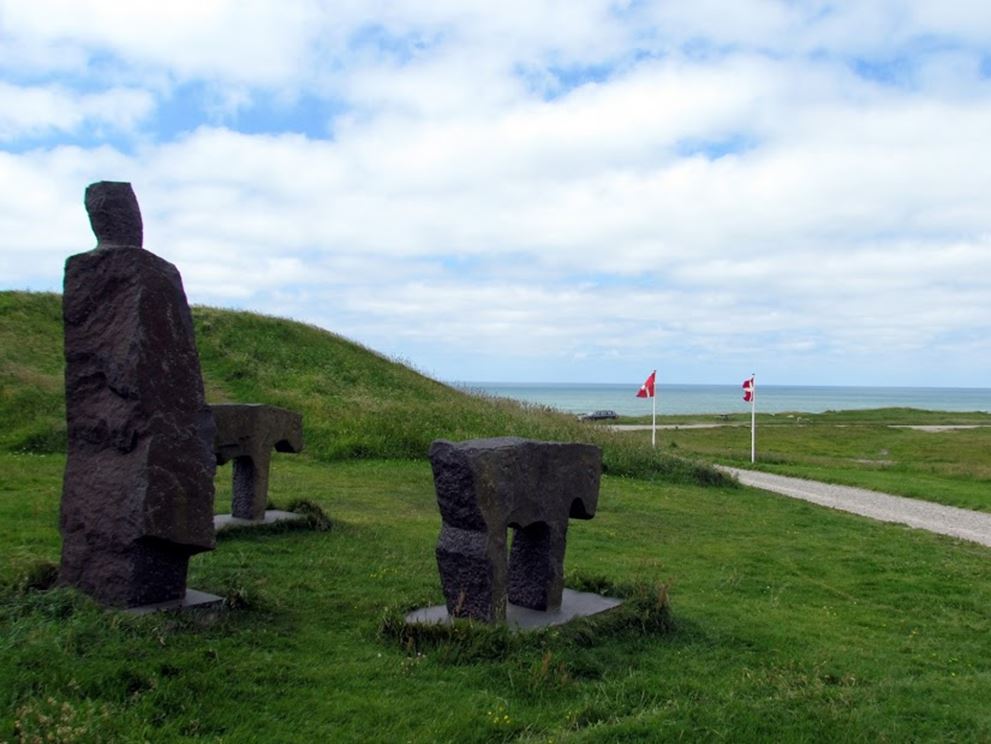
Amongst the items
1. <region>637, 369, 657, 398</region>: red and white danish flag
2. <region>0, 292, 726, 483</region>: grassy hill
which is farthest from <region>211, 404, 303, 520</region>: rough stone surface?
<region>637, 369, 657, 398</region>: red and white danish flag

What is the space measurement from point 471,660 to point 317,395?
70.0 ft

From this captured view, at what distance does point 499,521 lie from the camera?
7.95 metres

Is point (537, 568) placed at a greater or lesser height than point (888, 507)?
greater

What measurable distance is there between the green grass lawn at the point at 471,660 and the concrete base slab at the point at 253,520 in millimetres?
448

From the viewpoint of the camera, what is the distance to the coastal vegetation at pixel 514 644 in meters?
5.95

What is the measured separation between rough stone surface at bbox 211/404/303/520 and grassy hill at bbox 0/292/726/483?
8.28 m

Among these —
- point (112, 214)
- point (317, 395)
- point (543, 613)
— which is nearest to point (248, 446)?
point (112, 214)

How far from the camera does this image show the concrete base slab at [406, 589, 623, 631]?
26.1 ft

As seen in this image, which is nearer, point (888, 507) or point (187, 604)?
point (187, 604)

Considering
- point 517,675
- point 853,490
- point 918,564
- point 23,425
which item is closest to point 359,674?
point 517,675

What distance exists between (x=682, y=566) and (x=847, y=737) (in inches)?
245

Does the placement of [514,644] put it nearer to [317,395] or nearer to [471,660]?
[471,660]

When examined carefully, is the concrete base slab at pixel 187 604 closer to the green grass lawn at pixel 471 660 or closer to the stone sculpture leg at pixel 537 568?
the green grass lawn at pixel 471 660

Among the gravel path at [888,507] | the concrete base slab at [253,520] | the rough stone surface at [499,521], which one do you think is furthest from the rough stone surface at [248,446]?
the gravel path at [888,507]
